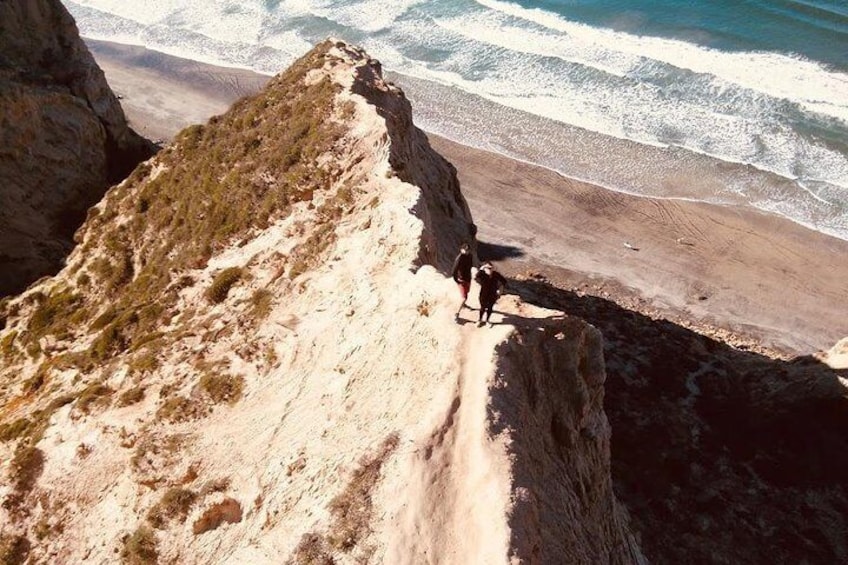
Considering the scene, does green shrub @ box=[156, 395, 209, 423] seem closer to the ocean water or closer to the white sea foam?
the ocean water

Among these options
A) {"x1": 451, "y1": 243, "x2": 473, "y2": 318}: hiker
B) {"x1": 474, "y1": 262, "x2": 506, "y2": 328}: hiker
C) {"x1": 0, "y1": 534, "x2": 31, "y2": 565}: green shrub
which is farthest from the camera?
{"x1": 0, "y1": 534, "x2": 31, "y2": 565}: green shrub

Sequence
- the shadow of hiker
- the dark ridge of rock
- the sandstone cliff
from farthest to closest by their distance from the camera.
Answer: the shadow of hiker < the sandstone cliff < the dark ridge of rock

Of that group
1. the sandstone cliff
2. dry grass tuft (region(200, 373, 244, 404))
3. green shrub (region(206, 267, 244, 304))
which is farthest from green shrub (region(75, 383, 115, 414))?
the sandstone cliff

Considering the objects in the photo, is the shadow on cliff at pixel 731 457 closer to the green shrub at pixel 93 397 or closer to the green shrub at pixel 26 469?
the green shrub at pixel 93 397

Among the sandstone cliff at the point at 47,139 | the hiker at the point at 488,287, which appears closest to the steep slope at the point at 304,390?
the hiker at the point at 488,287

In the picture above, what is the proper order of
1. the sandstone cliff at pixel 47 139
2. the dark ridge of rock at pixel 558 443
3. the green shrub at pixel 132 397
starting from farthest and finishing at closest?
the sandstone cliff at pixel 47 139, the green shrub at pixel 132 397, the dark ridge of rock at pixel 558 443

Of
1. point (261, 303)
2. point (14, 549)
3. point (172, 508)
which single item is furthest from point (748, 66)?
point (14, 549)

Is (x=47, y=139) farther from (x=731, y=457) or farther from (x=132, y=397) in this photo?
(x=731, y=457)

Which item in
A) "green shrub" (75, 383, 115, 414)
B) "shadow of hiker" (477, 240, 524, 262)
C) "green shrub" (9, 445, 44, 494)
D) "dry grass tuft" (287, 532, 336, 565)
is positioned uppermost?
"dry grass tuft" (287, 532, 336, 565)
